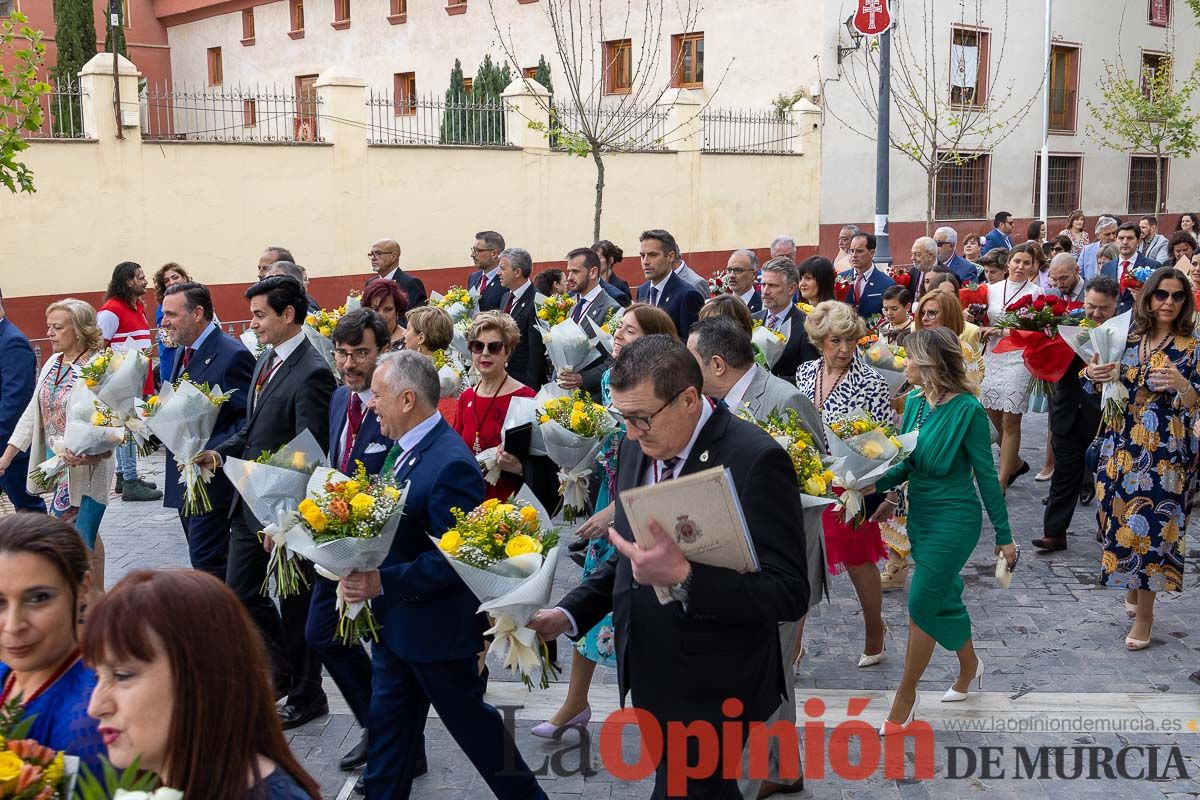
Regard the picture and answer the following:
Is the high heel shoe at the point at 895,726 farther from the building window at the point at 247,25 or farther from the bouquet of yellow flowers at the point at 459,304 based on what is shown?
the building window at the point at 247,25

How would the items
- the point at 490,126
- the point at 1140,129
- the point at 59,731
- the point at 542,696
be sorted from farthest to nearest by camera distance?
1. the point at 1140,129
2. the point at 490,126
3. the point at 542,696
4. the point at 59,731

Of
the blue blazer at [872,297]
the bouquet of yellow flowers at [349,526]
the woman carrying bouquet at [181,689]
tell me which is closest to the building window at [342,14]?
the blue blazer at [872,297]

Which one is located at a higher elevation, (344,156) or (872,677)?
(344,156)

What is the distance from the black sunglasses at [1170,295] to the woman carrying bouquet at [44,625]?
595 centimetres

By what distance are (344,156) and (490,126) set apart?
3.51 metres

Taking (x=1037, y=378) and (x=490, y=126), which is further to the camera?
(x=490, y=126)

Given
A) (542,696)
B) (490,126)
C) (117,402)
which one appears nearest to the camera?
(542,696)

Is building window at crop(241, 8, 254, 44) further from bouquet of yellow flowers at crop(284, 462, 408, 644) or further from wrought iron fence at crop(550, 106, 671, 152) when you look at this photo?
bouquet of yellow flowers at crop(284, 462, 408, 644)

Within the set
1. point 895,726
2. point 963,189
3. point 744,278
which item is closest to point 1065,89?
point 963,189

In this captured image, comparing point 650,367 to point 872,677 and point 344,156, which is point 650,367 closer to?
point 872,677

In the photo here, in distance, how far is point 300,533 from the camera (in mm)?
4535

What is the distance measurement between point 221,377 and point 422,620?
2.83m

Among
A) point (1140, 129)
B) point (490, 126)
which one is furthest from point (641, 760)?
point (1140, 129)

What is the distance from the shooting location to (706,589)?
3512mm
